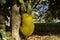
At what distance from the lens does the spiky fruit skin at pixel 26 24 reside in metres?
1.80

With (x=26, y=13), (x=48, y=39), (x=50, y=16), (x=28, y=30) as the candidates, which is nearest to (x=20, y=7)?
(x=26, y=13)

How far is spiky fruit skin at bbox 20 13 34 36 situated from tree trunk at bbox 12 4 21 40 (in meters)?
0.04

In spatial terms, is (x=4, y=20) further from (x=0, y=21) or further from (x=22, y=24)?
(x=22, y=24)

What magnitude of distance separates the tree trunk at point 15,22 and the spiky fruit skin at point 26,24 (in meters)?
0.04

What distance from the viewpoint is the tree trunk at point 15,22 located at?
5.79 feet

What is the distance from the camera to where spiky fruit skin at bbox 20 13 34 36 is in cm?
180

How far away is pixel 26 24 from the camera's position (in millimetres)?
1812

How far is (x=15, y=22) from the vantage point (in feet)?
5.92

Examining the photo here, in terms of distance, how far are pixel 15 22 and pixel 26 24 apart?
10 centimetres

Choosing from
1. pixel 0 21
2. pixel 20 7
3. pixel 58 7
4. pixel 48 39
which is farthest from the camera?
pixel 58 7

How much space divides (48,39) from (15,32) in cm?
450

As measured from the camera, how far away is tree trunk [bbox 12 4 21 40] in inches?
69.5

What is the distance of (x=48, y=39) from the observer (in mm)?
6211

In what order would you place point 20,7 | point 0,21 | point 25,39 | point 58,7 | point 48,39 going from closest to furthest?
point 0,21 < point 20,7 < point 25,39 < point 48,39 < point 58,7
